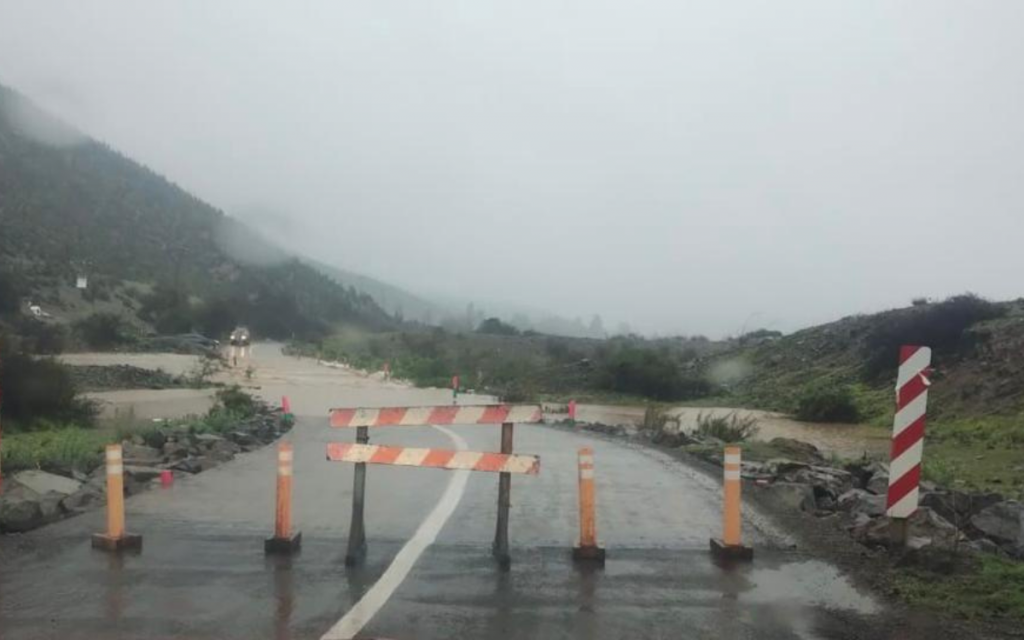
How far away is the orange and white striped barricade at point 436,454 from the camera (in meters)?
8.32

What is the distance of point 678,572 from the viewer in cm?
827

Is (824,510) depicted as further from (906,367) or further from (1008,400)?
(1008,400)

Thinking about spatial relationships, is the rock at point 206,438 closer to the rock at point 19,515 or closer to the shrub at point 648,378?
the rock at point 19,515

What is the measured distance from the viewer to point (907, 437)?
8953 millimetres

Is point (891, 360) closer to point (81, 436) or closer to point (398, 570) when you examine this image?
point (81, 436)

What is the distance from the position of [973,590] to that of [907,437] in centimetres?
171

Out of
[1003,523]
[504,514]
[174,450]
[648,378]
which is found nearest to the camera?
[504,514]

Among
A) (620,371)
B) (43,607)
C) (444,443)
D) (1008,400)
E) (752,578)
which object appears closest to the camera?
(43,607)

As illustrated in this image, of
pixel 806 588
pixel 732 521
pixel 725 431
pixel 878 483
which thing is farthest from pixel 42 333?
pixel 806 588

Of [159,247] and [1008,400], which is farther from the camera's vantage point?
[159,247]

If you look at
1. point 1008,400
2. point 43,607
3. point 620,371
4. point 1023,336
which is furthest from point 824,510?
point 620,371

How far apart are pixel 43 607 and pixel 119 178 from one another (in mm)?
113269

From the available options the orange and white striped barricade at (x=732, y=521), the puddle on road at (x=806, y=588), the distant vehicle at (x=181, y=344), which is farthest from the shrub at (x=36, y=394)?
the distant vehicle at (x=181, y=344)

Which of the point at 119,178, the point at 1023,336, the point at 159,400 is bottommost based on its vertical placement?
the point at 159,400
